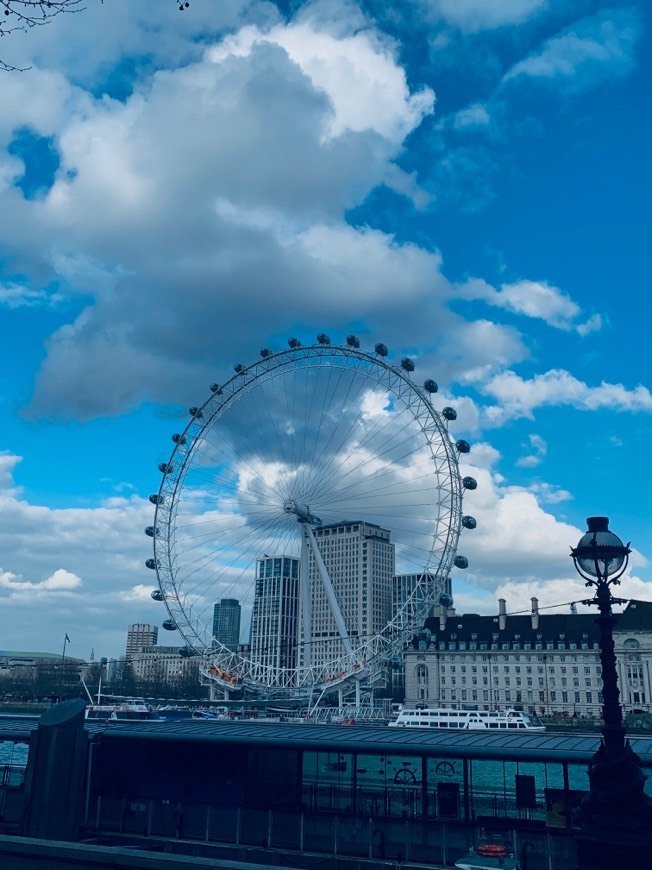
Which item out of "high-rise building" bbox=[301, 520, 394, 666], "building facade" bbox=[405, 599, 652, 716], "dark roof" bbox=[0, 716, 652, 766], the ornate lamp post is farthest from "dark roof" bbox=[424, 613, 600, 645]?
the ornate lamp post

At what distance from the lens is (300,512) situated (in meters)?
58.2

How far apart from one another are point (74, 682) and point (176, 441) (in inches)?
5044

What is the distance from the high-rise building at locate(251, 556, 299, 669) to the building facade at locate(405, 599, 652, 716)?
36848 mm

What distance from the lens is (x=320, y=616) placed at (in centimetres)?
18862

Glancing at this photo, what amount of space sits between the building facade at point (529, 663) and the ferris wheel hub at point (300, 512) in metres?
74.8

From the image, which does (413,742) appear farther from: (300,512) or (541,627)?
(541,627)

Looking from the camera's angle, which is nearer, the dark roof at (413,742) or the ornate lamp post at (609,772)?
the ornate lamp post at (609,772)

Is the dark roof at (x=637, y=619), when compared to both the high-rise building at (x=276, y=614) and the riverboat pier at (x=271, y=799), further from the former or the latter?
the riverboat pier at (x=271, y=799)

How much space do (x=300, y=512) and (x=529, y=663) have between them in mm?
87720

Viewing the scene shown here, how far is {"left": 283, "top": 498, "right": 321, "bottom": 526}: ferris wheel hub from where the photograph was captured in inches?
2259

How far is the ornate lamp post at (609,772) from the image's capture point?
7543mm

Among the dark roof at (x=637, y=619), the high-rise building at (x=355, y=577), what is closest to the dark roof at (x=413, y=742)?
the dark roof at (x=637, y=619)

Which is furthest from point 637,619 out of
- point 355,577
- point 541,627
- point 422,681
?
point 355,577

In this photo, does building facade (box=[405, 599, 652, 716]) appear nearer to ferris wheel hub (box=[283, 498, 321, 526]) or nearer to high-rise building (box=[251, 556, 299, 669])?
high-rise building (box=[251, 556, 299, 669])
